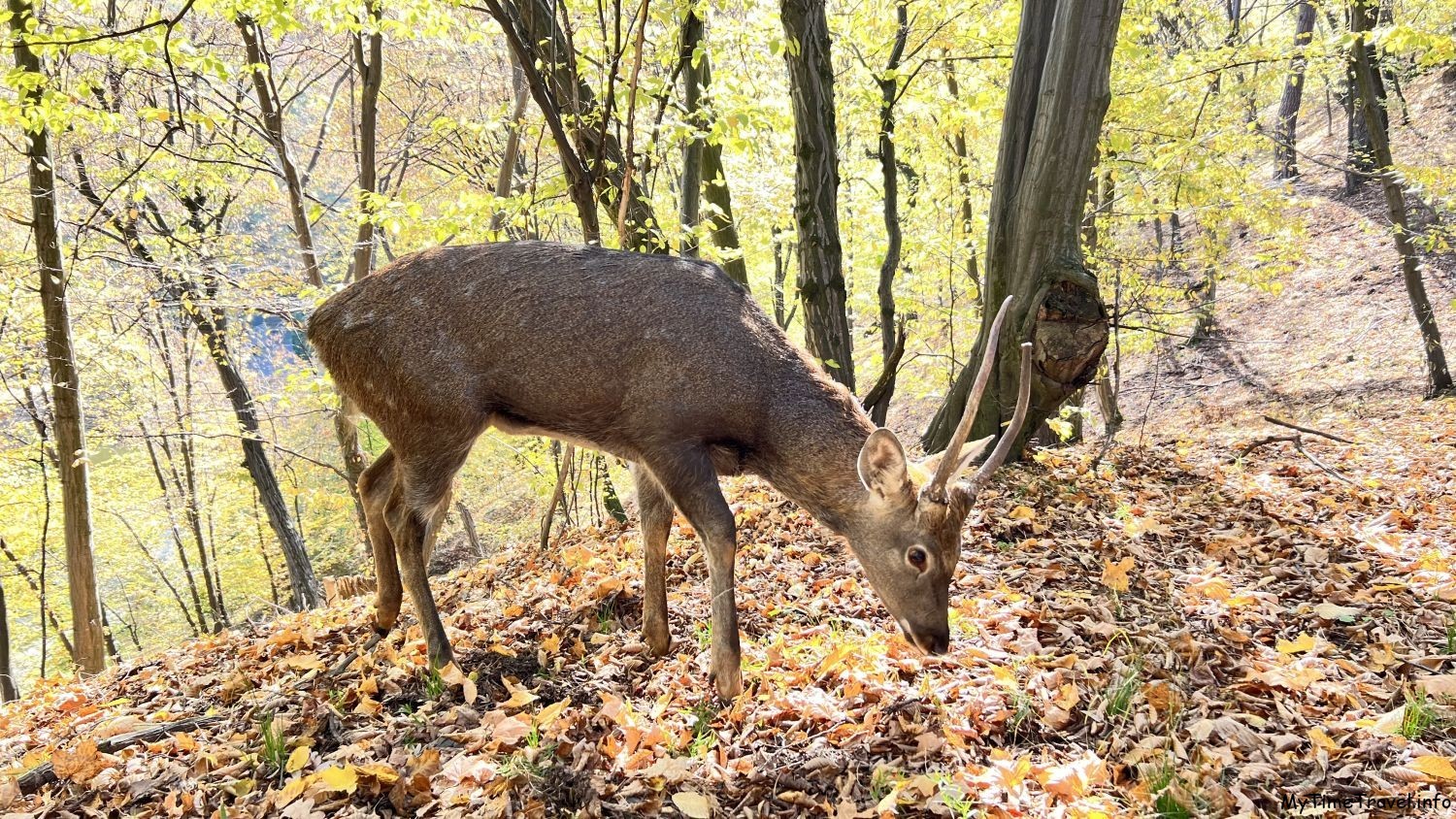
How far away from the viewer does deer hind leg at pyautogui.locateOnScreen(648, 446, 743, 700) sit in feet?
12.8

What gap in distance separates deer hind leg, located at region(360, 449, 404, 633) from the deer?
37 centimetres

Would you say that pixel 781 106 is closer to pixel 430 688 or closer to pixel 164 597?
pixel 430 688

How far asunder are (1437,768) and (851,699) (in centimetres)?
211

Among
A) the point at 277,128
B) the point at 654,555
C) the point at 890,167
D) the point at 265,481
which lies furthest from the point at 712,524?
the point at 265,481

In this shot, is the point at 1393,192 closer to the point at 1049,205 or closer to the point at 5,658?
the point at 1049,205

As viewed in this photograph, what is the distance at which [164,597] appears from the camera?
25.6 meters

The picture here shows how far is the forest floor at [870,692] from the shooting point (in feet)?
9.68

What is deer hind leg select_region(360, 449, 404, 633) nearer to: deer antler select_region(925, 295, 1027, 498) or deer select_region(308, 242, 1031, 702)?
deer select_region(308, 242, 1031, 702)

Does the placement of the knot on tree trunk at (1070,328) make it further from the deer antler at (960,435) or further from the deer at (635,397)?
the deer antler at (960,435)

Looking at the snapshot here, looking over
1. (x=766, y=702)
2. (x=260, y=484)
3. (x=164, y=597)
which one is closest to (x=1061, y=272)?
(x=766, y=702)

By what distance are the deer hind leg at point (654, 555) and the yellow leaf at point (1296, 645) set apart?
10.3 feet

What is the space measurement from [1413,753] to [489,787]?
3450 millimetres

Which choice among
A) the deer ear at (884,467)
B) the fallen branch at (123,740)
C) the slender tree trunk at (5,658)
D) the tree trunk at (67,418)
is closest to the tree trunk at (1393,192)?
the deer ear at (884,467)

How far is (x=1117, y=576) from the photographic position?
487 cm
